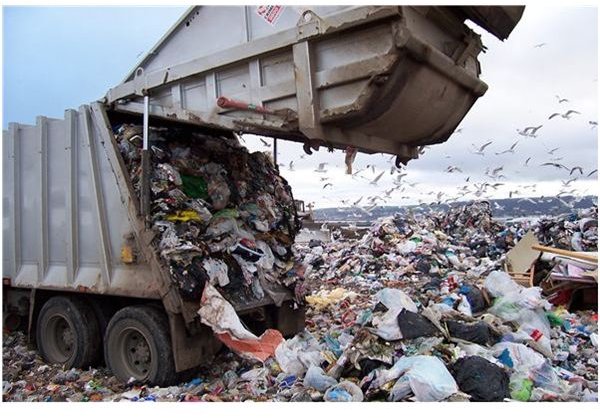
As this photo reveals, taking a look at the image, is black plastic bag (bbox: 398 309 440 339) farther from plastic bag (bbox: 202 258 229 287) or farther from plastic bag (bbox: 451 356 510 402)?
plastic bag (bbox: 202 258 229 287)

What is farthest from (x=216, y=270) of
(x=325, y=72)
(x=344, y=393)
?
(x=325, y=72)

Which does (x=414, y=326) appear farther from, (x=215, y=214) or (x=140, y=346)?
(x=140, y=346)

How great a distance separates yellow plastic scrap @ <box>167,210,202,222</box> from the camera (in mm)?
3805

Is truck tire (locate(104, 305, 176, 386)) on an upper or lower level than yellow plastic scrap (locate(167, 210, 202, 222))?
lower

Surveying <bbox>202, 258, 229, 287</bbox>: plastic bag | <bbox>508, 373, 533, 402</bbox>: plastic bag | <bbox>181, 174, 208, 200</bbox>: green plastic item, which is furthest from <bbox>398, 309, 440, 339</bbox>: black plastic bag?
<bbox>181, 174, 208, 200</bbox>: green plastic item

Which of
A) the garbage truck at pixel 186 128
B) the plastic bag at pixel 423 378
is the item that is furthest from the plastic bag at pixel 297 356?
the plastic bag at pixel 423 378

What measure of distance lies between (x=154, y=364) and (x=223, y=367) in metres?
0.61

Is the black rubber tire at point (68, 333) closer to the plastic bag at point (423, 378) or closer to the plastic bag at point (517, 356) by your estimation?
the plastic bag at point (423, 378)

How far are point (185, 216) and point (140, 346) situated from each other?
3.48 feet

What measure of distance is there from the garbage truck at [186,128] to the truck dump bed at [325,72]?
0.01 meters

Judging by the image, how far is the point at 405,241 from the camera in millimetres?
9750

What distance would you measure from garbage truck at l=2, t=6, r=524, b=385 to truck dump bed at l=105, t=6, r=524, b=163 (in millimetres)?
10

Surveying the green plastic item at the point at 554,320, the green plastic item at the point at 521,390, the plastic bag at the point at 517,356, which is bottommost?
the green plastic item at the point at 521,390

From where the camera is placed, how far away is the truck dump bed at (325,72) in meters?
3.02
